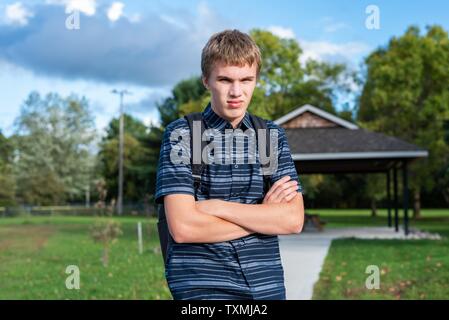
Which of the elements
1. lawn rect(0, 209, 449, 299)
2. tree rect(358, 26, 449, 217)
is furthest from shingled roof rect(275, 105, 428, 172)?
tree rect(358, 26, 449, 217)

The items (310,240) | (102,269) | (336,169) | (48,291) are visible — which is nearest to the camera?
(48,291)

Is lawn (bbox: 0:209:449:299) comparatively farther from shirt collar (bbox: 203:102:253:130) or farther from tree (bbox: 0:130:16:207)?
tree (bbox: 0:130:16:207)

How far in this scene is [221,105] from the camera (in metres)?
2.01

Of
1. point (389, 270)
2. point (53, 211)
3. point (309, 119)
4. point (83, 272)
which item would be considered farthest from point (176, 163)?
point (53, 211)

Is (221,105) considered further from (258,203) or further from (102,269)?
(102,269)

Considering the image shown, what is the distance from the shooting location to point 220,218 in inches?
76.6

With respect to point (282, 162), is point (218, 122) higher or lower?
higher

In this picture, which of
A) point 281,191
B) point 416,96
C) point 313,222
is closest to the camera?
point 281,191

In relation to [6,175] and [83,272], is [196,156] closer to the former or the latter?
[83,272]

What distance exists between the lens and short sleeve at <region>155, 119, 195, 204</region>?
196 cm

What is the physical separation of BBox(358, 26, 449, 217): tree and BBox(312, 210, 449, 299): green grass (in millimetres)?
19179

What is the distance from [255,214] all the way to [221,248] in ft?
0.51

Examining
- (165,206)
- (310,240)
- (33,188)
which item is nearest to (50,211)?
(33,188)
